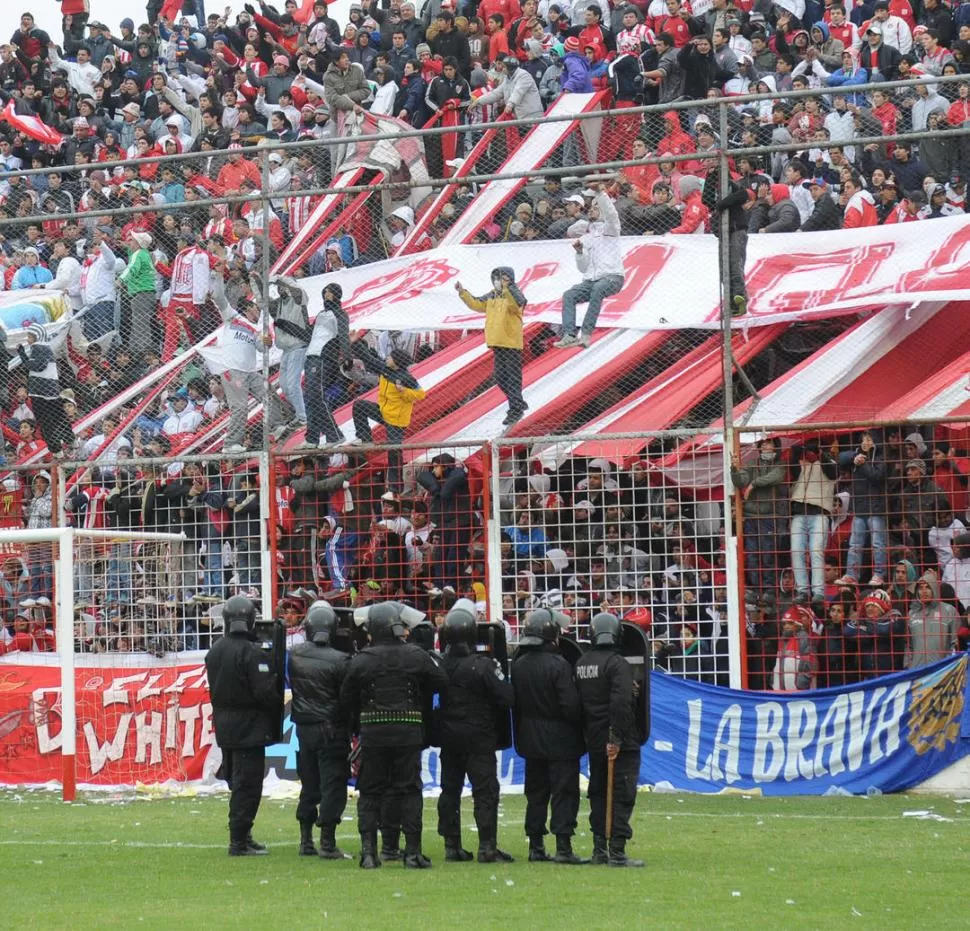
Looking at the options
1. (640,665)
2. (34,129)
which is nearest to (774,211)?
(640,665)

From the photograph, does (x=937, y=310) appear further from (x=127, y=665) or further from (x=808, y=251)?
(x=127, y=665)

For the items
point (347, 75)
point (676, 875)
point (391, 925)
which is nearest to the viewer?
point (391, 925)

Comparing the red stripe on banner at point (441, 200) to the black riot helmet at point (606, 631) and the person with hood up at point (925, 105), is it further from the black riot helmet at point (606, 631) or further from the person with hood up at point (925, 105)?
the black riot helmet at point (606, 631)

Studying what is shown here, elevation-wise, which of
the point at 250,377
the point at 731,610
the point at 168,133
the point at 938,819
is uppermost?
the point at 168,133

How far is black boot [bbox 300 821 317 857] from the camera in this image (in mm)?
12922

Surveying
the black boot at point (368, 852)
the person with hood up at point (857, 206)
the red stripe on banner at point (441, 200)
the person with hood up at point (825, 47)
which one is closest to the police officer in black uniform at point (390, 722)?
Result: the black boot at point (368, 852)

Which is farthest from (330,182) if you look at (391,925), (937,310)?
(391,925)

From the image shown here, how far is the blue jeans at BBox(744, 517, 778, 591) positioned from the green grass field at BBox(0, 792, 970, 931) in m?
2.41

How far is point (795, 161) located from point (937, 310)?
2.06 m

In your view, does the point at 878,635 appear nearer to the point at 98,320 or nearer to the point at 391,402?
the point at 391,402

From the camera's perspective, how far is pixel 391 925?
9781mm

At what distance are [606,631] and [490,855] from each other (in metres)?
1.70

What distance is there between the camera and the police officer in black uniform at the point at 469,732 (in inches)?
486

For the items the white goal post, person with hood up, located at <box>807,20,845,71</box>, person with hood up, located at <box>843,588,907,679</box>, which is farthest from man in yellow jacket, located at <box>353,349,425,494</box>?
person with hood up, located at <box>807,20,845,71</box>
